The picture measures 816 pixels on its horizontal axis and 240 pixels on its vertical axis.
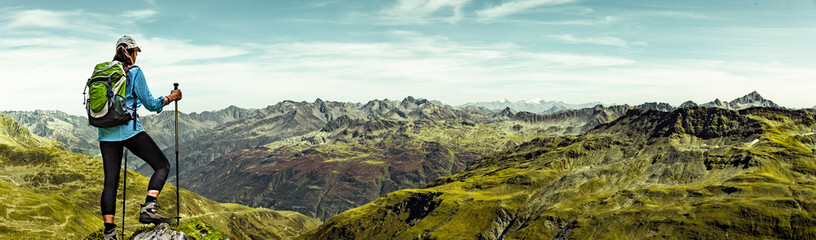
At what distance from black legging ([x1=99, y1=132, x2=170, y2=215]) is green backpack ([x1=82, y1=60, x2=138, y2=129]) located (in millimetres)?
690

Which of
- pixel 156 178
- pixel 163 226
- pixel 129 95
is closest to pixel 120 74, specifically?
pixel 129 95

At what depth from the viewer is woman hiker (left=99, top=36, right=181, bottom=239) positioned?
43.4 ft

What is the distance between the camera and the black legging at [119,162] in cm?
1330

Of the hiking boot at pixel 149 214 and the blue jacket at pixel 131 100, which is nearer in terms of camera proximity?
the blue jacket at pixel 131 100

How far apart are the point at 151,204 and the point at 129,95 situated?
3261 mm

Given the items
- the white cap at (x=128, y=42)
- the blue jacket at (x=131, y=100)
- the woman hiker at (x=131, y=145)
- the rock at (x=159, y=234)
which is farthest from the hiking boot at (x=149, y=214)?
the white cap at (x=128, y=42)

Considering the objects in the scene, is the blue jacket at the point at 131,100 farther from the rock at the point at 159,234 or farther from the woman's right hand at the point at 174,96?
the rock at the point at 159,234

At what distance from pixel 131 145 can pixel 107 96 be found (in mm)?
1551

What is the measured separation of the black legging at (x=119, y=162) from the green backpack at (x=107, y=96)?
690 millimetres

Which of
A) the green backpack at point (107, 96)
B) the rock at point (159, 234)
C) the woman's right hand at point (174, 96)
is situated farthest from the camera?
the rock at point (159, 234)

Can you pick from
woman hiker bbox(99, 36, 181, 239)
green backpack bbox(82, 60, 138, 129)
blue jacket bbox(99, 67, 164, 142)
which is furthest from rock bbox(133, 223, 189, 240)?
green backpack bbox(82, 60, 138, 129)

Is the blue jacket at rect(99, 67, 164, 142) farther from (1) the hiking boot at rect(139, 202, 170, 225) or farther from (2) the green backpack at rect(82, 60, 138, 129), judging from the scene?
(1) the hiking boot at rect(139, 202, 170, 225)

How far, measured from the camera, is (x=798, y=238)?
18162 centimetres

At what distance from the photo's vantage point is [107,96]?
12.6 meters
